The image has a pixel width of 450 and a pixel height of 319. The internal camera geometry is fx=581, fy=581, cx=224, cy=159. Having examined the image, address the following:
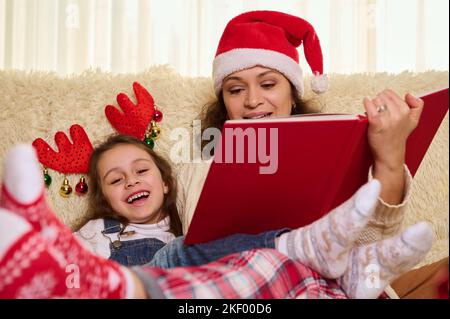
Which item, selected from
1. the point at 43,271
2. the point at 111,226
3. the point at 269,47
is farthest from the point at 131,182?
the point at 43,271

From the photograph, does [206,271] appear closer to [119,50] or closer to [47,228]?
[47,228]

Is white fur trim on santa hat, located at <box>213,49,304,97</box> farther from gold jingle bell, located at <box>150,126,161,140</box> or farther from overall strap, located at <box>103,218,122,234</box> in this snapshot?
overall strap, located at <box>103,218,122,234</box>

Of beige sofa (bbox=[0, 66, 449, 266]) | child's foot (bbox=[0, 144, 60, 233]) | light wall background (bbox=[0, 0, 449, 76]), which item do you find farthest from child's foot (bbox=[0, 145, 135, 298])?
light wall background (bbox=[0, 0, 449, 76])

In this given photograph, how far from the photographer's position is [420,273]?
984 millimetres

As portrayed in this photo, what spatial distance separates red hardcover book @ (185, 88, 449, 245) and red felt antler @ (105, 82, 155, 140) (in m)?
0.54

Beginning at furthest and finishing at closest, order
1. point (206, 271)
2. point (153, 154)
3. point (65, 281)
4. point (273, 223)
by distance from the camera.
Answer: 1. point (153, 154)
2. point (273, 223)
3. point (206, 271)
4. point (65, 281)

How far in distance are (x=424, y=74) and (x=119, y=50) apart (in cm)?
98

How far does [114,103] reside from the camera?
1438 mm

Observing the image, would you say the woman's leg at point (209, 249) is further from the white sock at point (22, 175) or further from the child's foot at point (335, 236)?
the white sock at point (22, 175)

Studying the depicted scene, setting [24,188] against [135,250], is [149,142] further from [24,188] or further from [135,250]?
[24,188]

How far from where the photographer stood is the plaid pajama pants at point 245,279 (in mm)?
674

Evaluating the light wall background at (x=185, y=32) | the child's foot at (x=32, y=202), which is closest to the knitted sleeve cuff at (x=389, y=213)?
the child's foot at (x=32, y=202)

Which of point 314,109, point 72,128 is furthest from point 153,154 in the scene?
point 314,109

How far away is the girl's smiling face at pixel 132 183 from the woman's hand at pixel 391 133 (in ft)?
1.72
